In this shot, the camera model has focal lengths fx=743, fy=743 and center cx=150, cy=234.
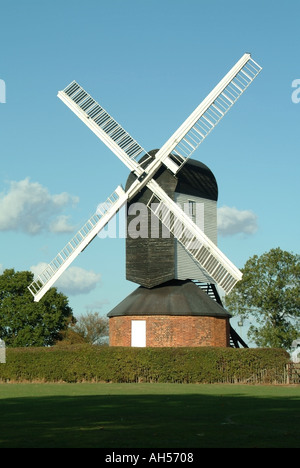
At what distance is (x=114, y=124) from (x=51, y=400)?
61.8 ft

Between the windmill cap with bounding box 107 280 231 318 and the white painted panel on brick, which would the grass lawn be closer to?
the windmill cap with bounding box 107 280 231 318

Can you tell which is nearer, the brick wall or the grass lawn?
the grass lawn

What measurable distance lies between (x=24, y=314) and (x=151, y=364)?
29107 mm

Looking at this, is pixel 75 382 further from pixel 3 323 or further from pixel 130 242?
pixel 3 323

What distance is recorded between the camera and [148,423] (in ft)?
43.7

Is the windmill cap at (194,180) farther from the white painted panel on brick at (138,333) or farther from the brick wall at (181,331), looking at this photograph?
the white painted panel on brick at (138,333)

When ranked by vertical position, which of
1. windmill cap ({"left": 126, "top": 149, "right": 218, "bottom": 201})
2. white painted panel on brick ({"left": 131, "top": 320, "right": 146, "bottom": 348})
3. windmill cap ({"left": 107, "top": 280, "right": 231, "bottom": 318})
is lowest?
white painted panel on brick ({"left": 131, "top": 320, "right": 146, "bottom": 348})

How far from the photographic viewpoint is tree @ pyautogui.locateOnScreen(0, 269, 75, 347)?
195 feet

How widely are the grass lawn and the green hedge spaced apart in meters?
12.2

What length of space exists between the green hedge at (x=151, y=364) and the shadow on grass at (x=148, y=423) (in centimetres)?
1221

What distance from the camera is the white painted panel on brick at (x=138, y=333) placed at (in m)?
36.2

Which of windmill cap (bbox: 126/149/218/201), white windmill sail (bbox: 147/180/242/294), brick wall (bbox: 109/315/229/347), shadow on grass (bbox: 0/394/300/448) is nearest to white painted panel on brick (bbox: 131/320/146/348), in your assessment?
brick wall (bbox: 109/315/229/347)

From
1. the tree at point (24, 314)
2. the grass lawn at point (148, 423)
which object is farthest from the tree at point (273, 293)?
the grass lawn at point (148, 423)

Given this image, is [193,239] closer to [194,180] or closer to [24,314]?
[194,180]
